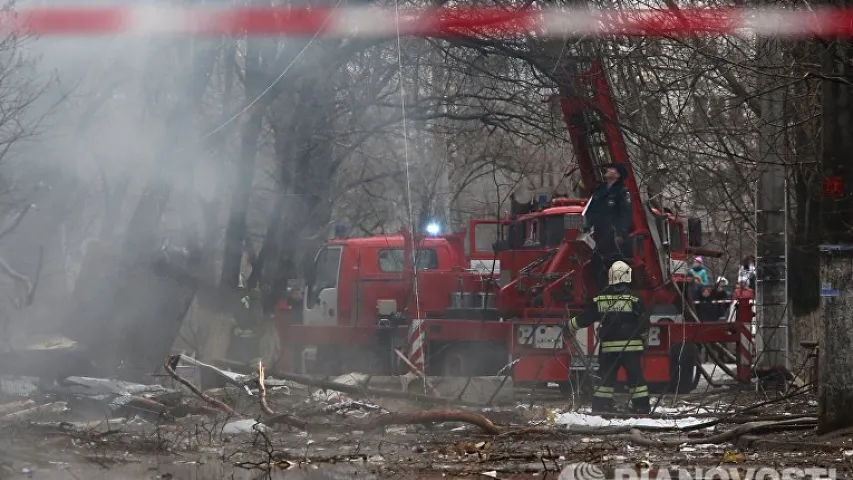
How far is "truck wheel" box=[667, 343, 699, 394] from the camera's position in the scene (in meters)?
15.0

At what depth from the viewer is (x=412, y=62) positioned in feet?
55.0

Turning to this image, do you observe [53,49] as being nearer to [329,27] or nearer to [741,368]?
[329,27]

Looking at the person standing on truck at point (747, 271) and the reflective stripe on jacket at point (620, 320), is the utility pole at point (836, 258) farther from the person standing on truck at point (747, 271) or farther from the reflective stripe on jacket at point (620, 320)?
the person standing on truck at point (747, 271)

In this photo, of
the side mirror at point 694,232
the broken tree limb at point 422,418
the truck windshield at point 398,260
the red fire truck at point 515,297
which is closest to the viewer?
the broken tree limb at point 422,418

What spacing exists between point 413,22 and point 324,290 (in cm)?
500

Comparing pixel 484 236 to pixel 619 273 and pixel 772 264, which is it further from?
pixel 619 273

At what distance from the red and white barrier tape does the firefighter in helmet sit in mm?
2436

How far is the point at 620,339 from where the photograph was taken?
12.1 m

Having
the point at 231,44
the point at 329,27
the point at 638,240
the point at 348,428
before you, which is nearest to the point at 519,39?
the point at 638,240

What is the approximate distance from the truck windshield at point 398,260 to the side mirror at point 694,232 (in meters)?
3.56

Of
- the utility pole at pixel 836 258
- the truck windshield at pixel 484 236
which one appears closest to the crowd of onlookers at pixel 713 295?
the truck windshield at pixel 484 236

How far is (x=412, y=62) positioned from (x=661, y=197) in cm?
370

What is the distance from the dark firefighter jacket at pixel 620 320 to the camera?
473 inches

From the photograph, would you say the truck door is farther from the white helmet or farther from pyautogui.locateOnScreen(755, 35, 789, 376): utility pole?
the white helmet
